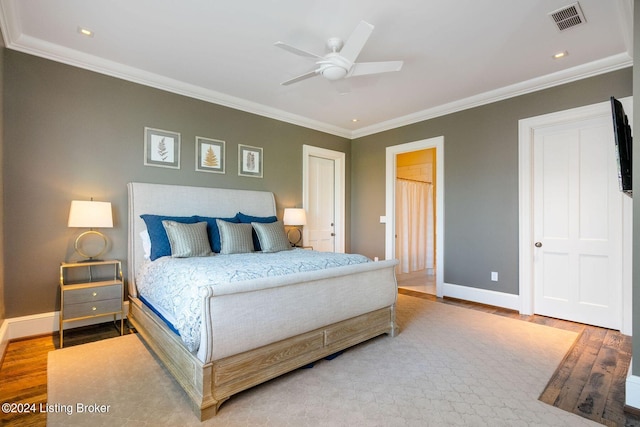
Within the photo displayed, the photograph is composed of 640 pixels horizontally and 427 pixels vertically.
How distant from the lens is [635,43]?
1.88m

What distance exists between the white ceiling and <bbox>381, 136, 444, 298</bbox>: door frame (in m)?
0.83

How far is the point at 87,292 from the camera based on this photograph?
9.20ft

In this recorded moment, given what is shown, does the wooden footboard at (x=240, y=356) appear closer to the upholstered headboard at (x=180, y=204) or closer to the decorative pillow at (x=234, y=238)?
the upholstered headboard at (x=180, y=204)

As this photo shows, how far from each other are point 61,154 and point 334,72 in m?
2.74

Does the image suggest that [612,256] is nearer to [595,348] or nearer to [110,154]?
[595,348]

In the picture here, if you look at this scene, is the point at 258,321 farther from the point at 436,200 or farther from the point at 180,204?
the point at 436,200

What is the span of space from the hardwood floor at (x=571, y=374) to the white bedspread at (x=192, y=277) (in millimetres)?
805

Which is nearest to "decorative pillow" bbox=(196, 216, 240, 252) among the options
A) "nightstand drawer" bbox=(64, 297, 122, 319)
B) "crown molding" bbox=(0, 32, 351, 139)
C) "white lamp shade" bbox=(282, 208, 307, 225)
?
"nightstand drawer" bbox=(64, 297, 122, 319)

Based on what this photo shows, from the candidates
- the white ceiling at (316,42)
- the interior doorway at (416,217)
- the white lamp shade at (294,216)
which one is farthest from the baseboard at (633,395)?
the interior doorway at (416,217)

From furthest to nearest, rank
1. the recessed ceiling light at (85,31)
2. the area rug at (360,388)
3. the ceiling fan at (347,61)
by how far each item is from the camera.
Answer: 1. the recessed ceiling light at (85,31)
2. the ceiling fan at (347,61)
3. the area rug at (360,388)

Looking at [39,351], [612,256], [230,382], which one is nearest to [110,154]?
[39,351]

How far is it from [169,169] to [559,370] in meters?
4.21

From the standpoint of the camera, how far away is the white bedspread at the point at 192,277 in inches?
74.2

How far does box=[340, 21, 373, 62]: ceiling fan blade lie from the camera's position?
7.26 feet
